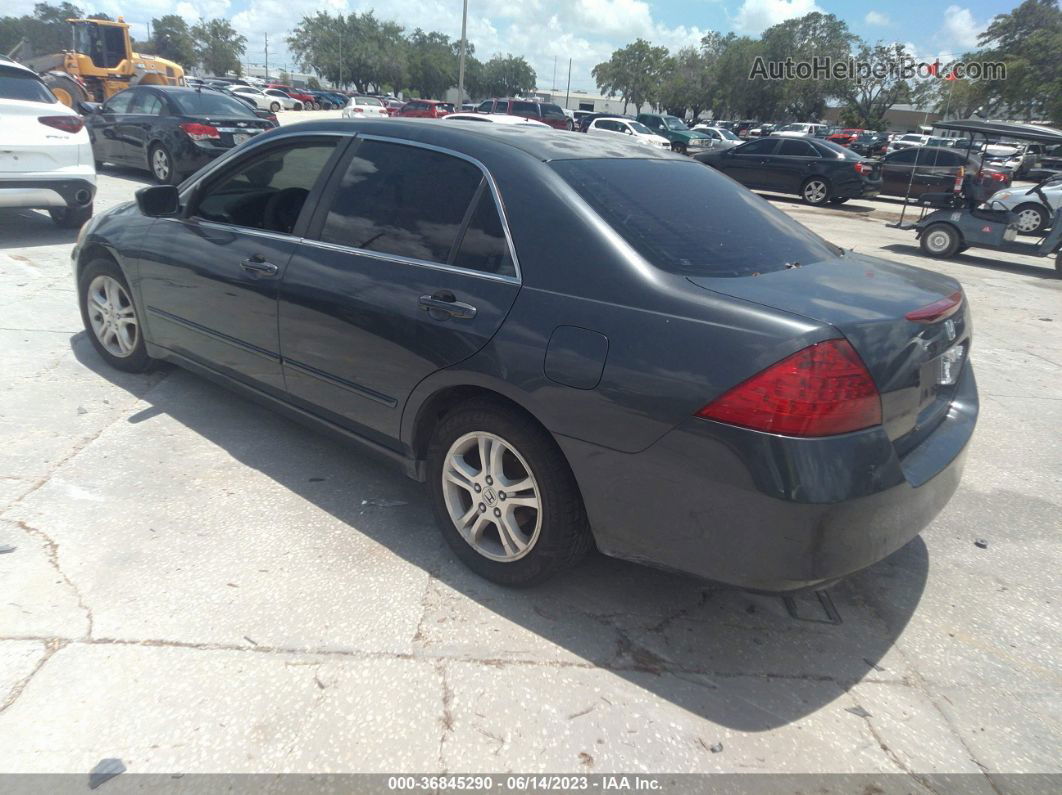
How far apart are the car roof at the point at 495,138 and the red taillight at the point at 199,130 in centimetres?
906

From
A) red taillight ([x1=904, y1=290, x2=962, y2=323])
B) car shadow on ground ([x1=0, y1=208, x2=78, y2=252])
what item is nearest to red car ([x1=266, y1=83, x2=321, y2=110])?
car shadow on ground ([x1=0, y1=208, x2=78, y2=252])

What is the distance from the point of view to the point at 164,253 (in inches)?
160

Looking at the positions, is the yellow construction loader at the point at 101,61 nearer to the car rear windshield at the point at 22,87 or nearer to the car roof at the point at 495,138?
the car rear windshield at the point at 22,87

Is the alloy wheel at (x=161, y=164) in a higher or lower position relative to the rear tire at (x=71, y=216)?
higher

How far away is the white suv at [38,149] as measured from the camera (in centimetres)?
724

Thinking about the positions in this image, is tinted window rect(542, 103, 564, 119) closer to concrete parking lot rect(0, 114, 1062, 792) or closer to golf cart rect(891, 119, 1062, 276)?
golf cart rect(891, 119, 1062, 276)

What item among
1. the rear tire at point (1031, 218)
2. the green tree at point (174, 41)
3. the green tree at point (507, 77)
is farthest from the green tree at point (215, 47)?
the rear tire at point (1031, 218)

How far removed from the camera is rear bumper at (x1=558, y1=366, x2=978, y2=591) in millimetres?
2170

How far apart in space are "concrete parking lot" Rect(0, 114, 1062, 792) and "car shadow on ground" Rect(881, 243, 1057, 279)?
9677mm

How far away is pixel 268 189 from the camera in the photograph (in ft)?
12.7

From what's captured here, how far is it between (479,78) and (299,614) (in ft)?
313

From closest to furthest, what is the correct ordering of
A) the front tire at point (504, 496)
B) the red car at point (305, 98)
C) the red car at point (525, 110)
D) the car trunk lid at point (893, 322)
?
the car trunk lid at point (893, 322) → the front tire at point (504, 496) → the red car at point (525, 110) → the red car at point (305, 98)

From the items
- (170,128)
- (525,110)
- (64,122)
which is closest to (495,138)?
(64,122)

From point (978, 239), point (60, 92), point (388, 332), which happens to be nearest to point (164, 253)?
point (388, 332)
